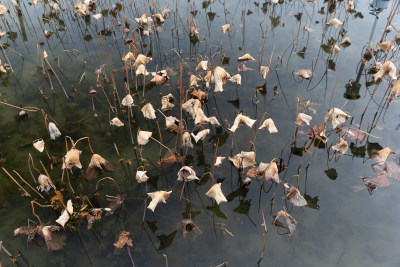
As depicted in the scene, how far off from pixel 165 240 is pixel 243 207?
453 mm

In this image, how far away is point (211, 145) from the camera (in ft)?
6.66

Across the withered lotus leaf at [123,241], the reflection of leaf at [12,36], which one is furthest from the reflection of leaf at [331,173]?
the reflection of leaf at [12,36]

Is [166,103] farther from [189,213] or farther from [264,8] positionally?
[264,8]

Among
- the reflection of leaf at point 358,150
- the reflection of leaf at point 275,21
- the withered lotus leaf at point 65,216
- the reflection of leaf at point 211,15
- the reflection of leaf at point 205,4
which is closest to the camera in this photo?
the withered lotus leaf at point 65,216

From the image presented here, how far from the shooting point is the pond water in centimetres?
151

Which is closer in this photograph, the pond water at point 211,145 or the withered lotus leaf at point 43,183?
the pond water at point 211,145

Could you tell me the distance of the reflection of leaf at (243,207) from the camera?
1646 mm

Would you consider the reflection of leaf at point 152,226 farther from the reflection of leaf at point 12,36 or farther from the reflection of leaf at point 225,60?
the reflection of leaf at point 12,36

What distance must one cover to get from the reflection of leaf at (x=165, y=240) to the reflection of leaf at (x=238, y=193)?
367 mm

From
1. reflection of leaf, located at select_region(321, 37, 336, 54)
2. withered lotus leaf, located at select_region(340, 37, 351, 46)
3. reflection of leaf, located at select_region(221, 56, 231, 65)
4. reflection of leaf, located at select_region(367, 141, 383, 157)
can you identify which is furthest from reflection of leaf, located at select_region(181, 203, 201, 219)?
withered lotus leaf, located at select_region(340, 37, 351, 46)

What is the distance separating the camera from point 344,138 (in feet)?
6.67

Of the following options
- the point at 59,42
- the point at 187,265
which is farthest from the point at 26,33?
the point at 187,265

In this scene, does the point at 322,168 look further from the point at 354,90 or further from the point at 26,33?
the point at 26,33

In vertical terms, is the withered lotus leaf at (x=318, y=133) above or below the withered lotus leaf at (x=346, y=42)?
below
